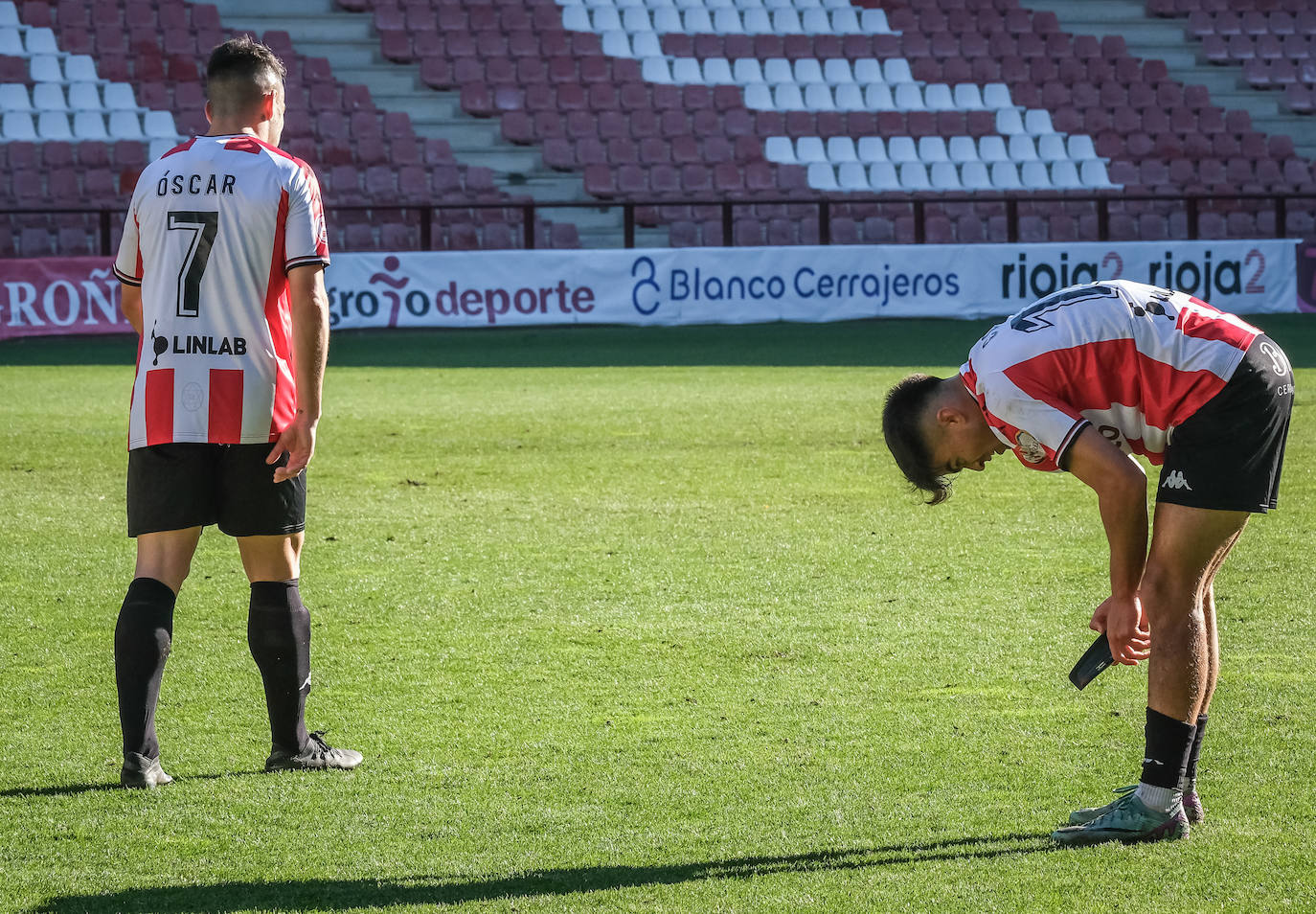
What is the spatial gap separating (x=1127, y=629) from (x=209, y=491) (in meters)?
2.22

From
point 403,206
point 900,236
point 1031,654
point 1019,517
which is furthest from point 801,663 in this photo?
point 900,236

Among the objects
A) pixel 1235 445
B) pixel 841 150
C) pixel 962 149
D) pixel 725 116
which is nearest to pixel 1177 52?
pixel 962 149

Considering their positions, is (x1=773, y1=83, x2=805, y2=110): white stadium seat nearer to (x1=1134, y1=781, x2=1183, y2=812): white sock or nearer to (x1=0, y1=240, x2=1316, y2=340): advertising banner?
(x1=0, y1=240, x2=1316, y2=340): advertising banner

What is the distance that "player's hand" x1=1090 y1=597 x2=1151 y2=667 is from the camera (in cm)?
331

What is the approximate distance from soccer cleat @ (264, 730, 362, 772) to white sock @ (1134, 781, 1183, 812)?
1.95 metres

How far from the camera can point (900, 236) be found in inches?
897

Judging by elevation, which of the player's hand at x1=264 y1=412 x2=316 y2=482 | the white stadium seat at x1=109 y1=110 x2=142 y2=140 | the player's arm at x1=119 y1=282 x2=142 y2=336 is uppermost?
the white stadium seat at x1=109 y1=110 x2=142 y2=140

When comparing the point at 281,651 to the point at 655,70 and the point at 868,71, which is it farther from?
the point at 868,71

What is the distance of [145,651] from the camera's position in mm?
3783

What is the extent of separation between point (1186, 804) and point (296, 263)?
8.12 feet

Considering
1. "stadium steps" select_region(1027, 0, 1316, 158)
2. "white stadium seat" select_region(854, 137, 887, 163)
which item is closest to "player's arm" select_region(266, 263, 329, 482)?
"white stadium seat" select_region(854, 137, 887, 163)

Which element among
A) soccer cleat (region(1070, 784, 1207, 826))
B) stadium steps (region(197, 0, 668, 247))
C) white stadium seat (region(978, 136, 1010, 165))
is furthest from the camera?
white stadium seat (region(978, 136, 1010, 165))

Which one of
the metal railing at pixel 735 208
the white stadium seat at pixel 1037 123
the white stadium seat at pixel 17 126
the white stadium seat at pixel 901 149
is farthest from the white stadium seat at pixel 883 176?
the white stadium seat at pixel 17 126

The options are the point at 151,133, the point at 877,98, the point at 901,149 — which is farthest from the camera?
the point at 877,98
